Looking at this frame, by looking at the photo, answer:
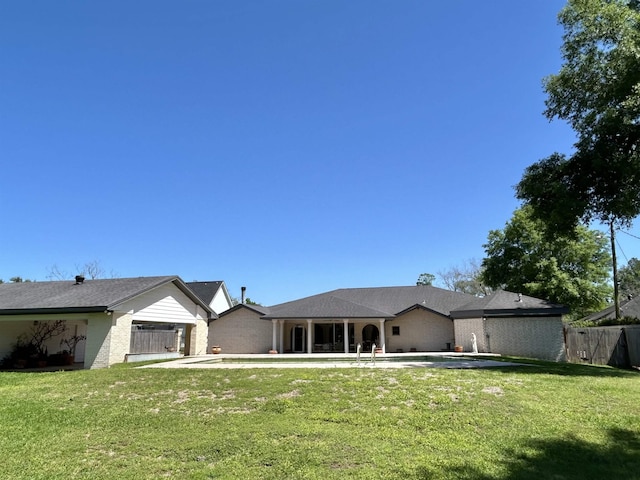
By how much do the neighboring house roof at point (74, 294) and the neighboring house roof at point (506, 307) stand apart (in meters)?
16.9

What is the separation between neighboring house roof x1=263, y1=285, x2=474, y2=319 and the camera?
2709 centimetres

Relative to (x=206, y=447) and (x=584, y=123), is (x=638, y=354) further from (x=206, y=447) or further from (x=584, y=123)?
(x=206, y=447)

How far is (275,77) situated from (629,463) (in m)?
14.7

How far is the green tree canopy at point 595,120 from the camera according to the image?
1516cm

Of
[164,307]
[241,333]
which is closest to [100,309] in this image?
[164,307]

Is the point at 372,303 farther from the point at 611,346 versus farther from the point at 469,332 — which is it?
the point at 611,346

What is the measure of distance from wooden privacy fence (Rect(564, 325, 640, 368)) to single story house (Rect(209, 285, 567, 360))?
142cm

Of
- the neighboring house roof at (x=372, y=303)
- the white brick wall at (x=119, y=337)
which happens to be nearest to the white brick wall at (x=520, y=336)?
the neighboring house roof at (x=372, y=303)

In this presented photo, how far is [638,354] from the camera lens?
60.7ft

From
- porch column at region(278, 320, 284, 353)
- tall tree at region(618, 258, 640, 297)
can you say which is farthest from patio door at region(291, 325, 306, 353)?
tall tree at region(618, 258, 640, 297)

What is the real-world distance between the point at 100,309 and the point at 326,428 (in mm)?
12729

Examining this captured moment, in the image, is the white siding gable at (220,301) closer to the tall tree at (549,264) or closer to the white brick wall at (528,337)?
the white brick wall at (528,337)

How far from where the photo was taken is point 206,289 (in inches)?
1529

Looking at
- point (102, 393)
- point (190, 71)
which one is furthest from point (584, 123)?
point (102, 393)
